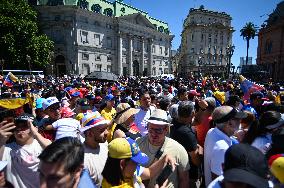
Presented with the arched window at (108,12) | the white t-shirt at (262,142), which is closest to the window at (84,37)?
the arched window at (108,12)

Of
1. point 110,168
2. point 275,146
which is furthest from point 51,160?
point 275,146

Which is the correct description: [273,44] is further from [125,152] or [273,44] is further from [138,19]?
[125,152]

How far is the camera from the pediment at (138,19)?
6619 centimetres

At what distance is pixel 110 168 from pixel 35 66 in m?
43.2

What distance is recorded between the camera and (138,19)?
7019 cm

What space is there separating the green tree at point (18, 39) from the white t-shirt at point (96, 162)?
40.1 metres

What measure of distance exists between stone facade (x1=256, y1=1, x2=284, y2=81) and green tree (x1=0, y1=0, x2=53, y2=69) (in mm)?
42210

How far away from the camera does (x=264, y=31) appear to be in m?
62.2

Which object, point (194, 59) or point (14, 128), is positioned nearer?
point (14, 128)

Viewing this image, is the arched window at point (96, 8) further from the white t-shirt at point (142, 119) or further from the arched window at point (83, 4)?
the white t-shirt at point (142, 119)

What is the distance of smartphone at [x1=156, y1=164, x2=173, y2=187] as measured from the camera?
3.87 meters

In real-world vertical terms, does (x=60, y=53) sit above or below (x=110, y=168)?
above

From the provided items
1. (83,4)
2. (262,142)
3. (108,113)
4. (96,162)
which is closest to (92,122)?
(96,162)

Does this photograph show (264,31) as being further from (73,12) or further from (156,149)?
(156,149)
